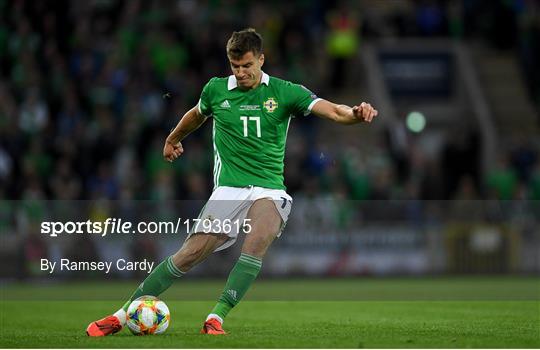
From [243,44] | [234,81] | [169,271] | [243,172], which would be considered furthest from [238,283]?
[243,44]

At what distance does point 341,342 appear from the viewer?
1044 cm

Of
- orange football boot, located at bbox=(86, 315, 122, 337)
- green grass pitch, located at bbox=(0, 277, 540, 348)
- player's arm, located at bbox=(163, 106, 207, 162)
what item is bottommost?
green grass pitch, located at bbox=(0, 277, 540, 348)

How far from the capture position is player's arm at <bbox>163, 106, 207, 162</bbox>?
1168 centimetres

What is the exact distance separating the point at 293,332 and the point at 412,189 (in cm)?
1489

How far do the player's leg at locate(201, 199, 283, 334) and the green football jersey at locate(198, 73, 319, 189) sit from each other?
37 cm

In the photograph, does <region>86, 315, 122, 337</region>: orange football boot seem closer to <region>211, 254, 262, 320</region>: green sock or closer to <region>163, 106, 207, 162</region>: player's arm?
<region>211, 254, 262, 320</region>: green sock

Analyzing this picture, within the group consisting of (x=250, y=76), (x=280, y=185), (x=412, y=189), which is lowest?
(x=412, y=189)

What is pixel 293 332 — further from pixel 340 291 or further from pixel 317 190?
pixel 317 190

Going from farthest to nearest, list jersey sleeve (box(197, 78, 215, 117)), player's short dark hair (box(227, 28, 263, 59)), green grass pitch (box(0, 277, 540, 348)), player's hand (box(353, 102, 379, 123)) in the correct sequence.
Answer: jersey sleeve (box(197, 78, 215, 117)) → player's short dark hair (box(227, 28, 263, 59)) → green grass pitch (box(0, 277, 540, 348)) → player's hand (box(353, 102, 379, 123))

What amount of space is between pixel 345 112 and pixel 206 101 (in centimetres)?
144

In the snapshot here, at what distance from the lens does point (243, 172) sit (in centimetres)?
1134

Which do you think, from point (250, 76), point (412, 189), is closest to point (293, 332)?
point (250, 76)

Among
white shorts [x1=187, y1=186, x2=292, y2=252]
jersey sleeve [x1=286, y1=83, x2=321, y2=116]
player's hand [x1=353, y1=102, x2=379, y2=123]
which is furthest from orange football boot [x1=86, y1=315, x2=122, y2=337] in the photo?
player's hand [x1=353, y1=102, x2=379, y2=123]

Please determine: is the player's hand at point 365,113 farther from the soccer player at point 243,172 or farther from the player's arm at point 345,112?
the soccer player at point 243,172
